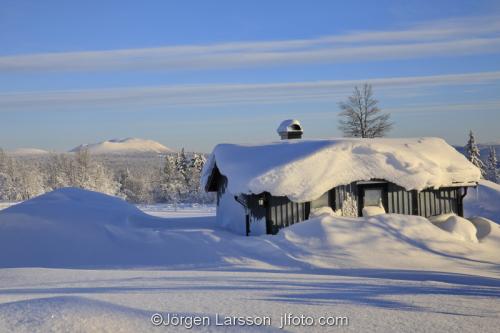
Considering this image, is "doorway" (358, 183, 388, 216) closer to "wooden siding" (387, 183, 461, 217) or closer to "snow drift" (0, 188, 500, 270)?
"wooden siding" (387, 183, 461, 217)

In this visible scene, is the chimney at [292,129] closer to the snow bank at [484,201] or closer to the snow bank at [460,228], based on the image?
the snow bank at [460,228]

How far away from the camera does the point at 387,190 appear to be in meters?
19.8

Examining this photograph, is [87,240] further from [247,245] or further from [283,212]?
[283,212]

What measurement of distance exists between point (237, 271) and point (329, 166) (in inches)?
240

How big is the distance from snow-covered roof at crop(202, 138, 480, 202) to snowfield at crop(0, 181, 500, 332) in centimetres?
139

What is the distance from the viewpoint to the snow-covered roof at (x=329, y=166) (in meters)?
17.6

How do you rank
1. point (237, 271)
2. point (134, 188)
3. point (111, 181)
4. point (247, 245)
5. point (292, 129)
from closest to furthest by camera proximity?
point (237, 271) → point (247, 245) → point (292, 129) → point (111, 181) → point (134, 188)

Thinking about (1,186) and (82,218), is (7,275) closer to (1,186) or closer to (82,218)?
(82,218)

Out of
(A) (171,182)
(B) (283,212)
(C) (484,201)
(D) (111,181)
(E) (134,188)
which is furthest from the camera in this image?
(E) (134,188)

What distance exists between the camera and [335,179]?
18312mm

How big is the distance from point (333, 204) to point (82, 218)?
29.3ft

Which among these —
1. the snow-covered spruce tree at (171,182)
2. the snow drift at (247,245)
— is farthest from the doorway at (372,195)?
the snow-covered spruce tree at (171,182)

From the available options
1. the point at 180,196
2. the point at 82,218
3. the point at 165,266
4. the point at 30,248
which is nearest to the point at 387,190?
the point at 165,266

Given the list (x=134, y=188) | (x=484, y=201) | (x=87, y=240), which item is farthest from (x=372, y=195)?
(x=134, y=188)
